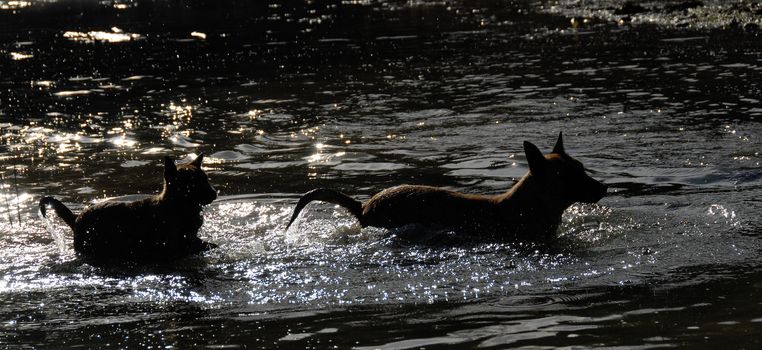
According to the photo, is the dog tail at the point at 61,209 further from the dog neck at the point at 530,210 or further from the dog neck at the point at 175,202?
the dog neck at the point at 530,210

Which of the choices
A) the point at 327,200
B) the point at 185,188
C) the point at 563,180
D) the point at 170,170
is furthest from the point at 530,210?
the point at 170,170

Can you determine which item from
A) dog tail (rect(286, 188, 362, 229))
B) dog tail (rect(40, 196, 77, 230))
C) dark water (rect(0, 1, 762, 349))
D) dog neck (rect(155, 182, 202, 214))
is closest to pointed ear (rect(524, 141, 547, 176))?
dark water (rect(0, 1, 762, 349))

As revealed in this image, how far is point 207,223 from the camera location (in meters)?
10.9

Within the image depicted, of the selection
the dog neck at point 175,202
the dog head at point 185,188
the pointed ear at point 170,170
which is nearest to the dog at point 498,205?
A: the dog head at point 185,188

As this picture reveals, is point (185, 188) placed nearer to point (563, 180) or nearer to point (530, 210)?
point (530, 210)

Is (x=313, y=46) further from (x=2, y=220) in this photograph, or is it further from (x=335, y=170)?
(x=2, y=220)

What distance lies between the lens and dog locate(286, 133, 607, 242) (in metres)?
9.62

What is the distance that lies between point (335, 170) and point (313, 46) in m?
14.0

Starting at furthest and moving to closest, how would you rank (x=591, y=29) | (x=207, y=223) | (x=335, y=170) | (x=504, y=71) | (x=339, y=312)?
(x=591, y=29) → (x=504, y=71) → (x=335, y=170) → (x=207, y=223) → (x=339, y=312)

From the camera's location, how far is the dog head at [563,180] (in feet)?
31.9

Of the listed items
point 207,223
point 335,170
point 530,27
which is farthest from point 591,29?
point 207,223

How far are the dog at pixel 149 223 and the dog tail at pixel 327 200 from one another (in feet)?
2.69

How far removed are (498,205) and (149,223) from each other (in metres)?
A: 3.08

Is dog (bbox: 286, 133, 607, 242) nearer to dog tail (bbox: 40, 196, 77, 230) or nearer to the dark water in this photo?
the dark water
